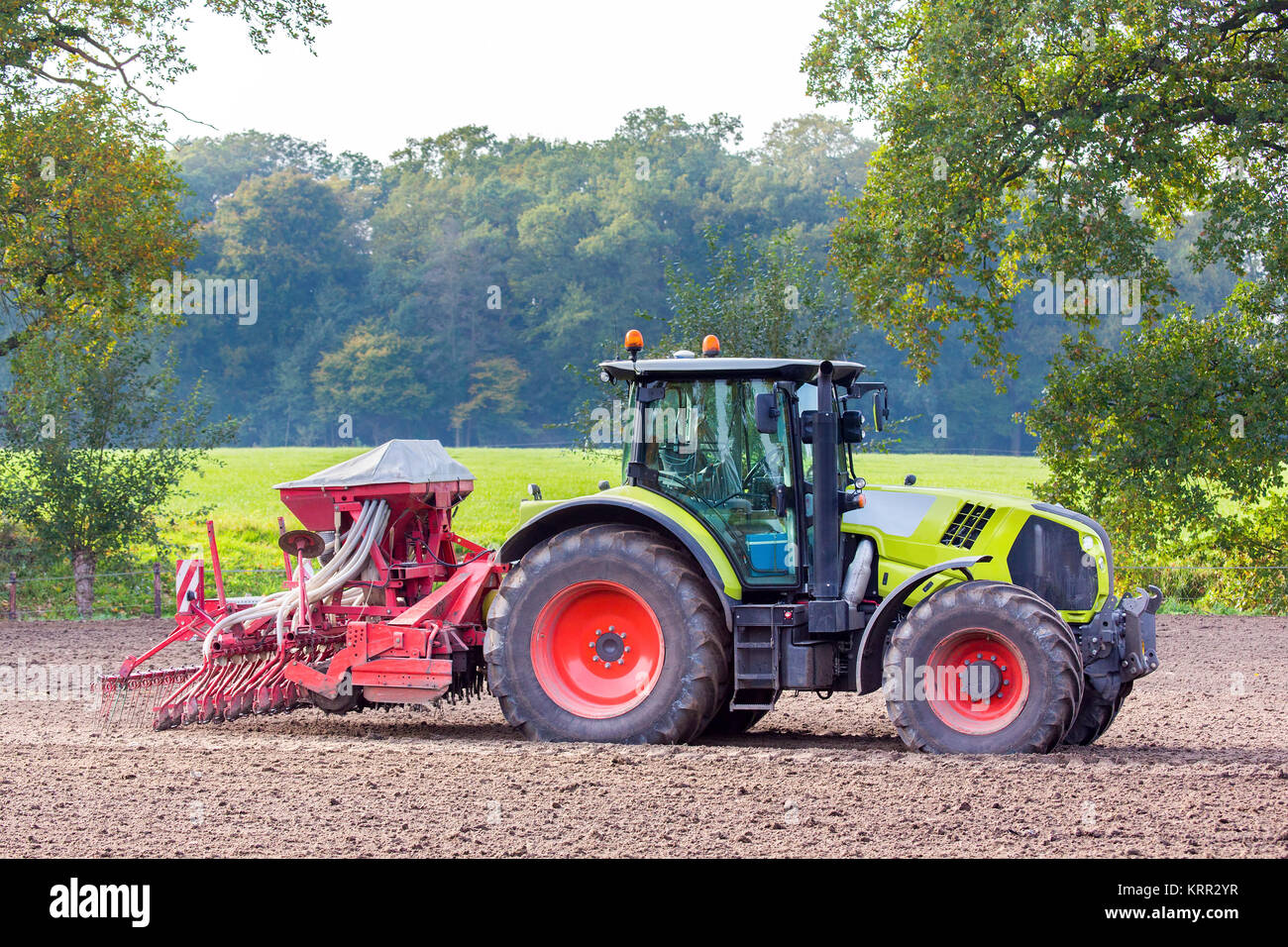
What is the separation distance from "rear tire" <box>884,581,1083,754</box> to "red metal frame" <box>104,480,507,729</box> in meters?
2.86

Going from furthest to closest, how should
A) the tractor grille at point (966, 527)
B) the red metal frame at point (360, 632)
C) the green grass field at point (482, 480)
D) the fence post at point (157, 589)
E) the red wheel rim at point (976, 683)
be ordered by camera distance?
1. the green grass field at point (482, 480)
2. the fence post at point (157, 589)
3. the red metal frame at point (360, 632)
4. the tractor grille at point (966, 527)
5. the red wheel rim at point (976, 683)

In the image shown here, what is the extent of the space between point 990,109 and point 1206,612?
7.28 m

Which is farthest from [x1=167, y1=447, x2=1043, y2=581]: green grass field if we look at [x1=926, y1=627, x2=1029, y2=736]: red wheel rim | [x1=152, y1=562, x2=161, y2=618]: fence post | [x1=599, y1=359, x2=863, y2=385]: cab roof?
[x1=926, y1=627, x2=1029, y2=736]: red wheel rim

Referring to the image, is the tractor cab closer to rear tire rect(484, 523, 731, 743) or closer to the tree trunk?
rear tire rect(484, 523, 731, 743)

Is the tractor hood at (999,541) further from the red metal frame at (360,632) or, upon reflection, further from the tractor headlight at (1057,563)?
the red metal frame at (360,632)

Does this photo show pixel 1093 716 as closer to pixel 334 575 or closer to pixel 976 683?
pixel 976 683

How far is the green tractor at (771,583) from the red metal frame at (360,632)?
56cm

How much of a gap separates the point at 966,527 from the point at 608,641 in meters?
2.28

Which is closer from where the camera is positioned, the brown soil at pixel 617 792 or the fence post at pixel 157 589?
the brown soil at pixel 617 792

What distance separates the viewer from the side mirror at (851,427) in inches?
319

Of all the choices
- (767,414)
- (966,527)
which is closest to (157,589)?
(767,414)

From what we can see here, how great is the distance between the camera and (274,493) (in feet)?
104

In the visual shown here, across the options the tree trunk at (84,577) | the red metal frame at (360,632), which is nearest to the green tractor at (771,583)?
the red metal frame at (360,632)

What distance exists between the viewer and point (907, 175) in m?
17.5
